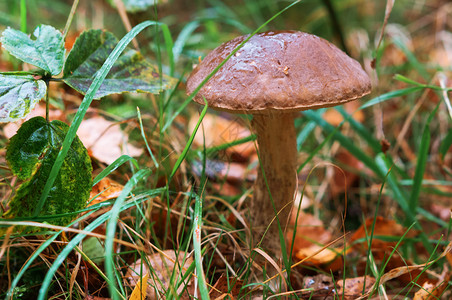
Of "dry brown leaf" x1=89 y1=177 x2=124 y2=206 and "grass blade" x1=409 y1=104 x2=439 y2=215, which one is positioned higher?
"dry brown leaf" x1=89 y1=177 x2=124 y2=206

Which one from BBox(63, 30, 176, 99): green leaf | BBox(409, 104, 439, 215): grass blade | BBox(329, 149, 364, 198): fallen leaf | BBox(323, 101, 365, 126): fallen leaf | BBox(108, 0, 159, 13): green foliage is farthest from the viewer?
BBox(323, 101, 365, 126): fallen leaf

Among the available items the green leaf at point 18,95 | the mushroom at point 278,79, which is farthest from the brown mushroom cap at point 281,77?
the green leaf at point 18,95

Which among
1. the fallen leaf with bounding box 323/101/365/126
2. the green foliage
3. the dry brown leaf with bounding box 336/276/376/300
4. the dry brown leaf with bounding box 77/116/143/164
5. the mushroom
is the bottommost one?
the dry brown leaf with bounding box 336/276/376/300

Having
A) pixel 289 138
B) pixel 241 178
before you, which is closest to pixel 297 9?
pixel 241 178

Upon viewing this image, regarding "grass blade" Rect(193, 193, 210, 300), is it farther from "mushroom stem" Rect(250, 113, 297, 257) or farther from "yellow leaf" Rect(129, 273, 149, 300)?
"mushroom stem" Rect(250, 113, 297, 257)

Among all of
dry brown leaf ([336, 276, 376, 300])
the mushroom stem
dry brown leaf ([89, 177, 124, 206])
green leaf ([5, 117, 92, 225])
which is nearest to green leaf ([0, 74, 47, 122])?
green leaf ([5, 117, 92, 225])

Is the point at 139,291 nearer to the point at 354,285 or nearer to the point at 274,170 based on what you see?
the point at 274,170
